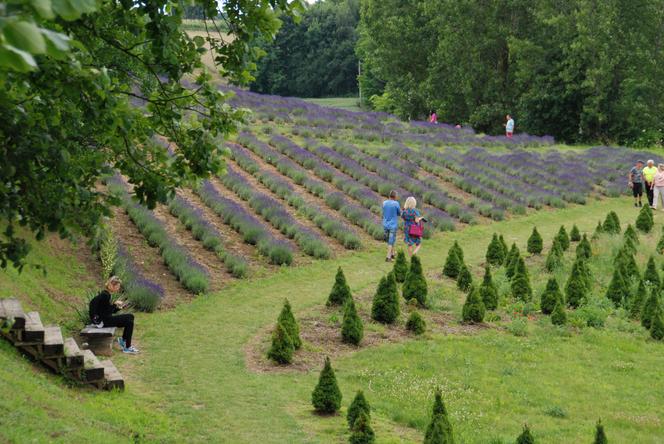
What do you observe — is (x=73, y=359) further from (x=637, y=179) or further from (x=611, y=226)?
(x=637, y=179)

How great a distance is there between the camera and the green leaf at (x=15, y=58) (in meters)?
2.79

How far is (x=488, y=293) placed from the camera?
56.3 ft

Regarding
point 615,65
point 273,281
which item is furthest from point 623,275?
point 615,65

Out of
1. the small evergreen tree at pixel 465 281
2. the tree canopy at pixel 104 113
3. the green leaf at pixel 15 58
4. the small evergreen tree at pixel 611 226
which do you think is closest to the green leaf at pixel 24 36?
the green leaf at pixel 15 58

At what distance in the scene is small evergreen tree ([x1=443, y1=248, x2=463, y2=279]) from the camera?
19.7 meters

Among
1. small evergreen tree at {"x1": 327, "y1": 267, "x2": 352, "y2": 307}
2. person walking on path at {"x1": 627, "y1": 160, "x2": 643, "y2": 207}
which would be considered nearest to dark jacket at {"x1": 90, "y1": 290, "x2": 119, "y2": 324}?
small evergreen tree at {"x1": 327, "y1": 267, "x2": 352, "y2": 307}

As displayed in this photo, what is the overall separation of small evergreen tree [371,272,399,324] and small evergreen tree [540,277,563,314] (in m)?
3.24

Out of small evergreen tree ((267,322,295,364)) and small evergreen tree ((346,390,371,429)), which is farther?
small evergreen tree ((267,322,295,364))

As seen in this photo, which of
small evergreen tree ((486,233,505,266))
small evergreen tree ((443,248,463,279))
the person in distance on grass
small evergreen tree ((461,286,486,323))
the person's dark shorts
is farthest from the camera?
the person's dark shorts

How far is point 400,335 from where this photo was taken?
15.0 m

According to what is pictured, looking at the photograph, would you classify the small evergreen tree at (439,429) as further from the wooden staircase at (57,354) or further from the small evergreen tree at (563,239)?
the small evergreen tree at (563,239)

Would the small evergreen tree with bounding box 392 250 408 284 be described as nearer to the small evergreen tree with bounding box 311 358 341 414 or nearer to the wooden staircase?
the small evergreen tree with bounding box 311 358 341 414

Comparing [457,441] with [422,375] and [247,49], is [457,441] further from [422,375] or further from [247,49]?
[247,49]

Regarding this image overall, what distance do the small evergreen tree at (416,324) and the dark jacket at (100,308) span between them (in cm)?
539
